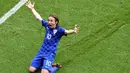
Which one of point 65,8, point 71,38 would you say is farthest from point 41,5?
point 71,38

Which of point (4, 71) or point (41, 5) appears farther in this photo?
point (41, 5)

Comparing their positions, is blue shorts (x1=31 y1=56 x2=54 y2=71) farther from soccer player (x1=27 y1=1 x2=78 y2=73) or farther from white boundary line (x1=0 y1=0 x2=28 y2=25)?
white boundary line (x1=0 y1=0 x2=28 y2=25)

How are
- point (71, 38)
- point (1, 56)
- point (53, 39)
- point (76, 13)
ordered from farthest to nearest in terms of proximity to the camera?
point (76, 13) < point (71, 38) < point (1, 56) < point (53, 39)

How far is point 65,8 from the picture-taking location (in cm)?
1136

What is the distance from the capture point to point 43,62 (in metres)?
9.34

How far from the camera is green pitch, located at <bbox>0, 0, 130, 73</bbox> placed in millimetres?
9664

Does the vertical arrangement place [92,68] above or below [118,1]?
below

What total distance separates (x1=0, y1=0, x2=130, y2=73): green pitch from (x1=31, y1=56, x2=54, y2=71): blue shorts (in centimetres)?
30

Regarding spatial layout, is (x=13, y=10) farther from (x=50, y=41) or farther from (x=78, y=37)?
(x=50, y=41)

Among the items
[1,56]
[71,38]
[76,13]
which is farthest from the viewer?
[76,13]

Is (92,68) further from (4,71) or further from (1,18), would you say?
(1,18)

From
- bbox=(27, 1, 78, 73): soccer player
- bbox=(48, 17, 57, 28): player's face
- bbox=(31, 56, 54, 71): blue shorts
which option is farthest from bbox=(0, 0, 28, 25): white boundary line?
bbox=(48, 17, 57, 28): player's face

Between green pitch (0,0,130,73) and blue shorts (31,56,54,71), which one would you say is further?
green pitch (0,0,130,73)

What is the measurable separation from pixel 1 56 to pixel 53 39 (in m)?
1.41
